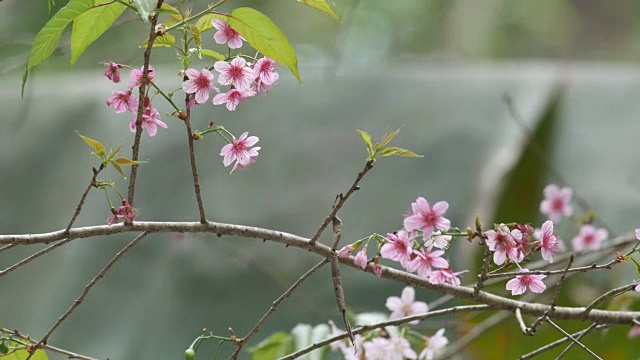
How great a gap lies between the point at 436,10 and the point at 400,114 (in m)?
0.44

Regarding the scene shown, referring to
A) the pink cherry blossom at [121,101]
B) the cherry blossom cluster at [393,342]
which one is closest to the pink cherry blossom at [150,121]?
the pink cherry blossom at [121,101]

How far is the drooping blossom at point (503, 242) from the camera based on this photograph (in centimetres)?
44

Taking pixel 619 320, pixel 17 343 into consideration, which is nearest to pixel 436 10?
pixel 619 320

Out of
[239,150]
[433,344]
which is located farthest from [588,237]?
[239,150]

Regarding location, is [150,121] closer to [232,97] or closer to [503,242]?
[232,97]

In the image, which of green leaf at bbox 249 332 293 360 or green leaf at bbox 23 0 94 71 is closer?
A: green leaf at bbox 23 0 94 71

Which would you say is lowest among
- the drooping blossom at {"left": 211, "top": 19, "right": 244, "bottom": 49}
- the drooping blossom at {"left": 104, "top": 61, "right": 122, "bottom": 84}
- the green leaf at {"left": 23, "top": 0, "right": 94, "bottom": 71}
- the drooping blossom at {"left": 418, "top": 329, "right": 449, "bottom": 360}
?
the drooping blossom at {"left": 418, "top": 329, "right": 449, "bottom": 360}

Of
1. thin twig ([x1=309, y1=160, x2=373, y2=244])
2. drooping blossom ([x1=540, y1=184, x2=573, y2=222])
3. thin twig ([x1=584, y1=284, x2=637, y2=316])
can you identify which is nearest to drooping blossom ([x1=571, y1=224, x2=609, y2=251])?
drooping blossom ([x1=540, y1=184, x2=573, y2=222])

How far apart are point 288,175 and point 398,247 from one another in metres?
0.72

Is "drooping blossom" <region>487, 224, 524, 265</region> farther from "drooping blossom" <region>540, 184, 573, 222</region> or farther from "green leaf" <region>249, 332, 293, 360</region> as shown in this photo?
"drooping blossom" <region>540, 184, 573, 222</region>

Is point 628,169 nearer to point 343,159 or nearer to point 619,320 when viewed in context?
point 343,159

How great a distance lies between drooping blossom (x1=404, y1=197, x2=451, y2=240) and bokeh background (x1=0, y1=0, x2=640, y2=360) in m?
0.56

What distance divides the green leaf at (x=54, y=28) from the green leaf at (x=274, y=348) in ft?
1.02

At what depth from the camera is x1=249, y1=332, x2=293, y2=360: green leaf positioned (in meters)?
0.62
